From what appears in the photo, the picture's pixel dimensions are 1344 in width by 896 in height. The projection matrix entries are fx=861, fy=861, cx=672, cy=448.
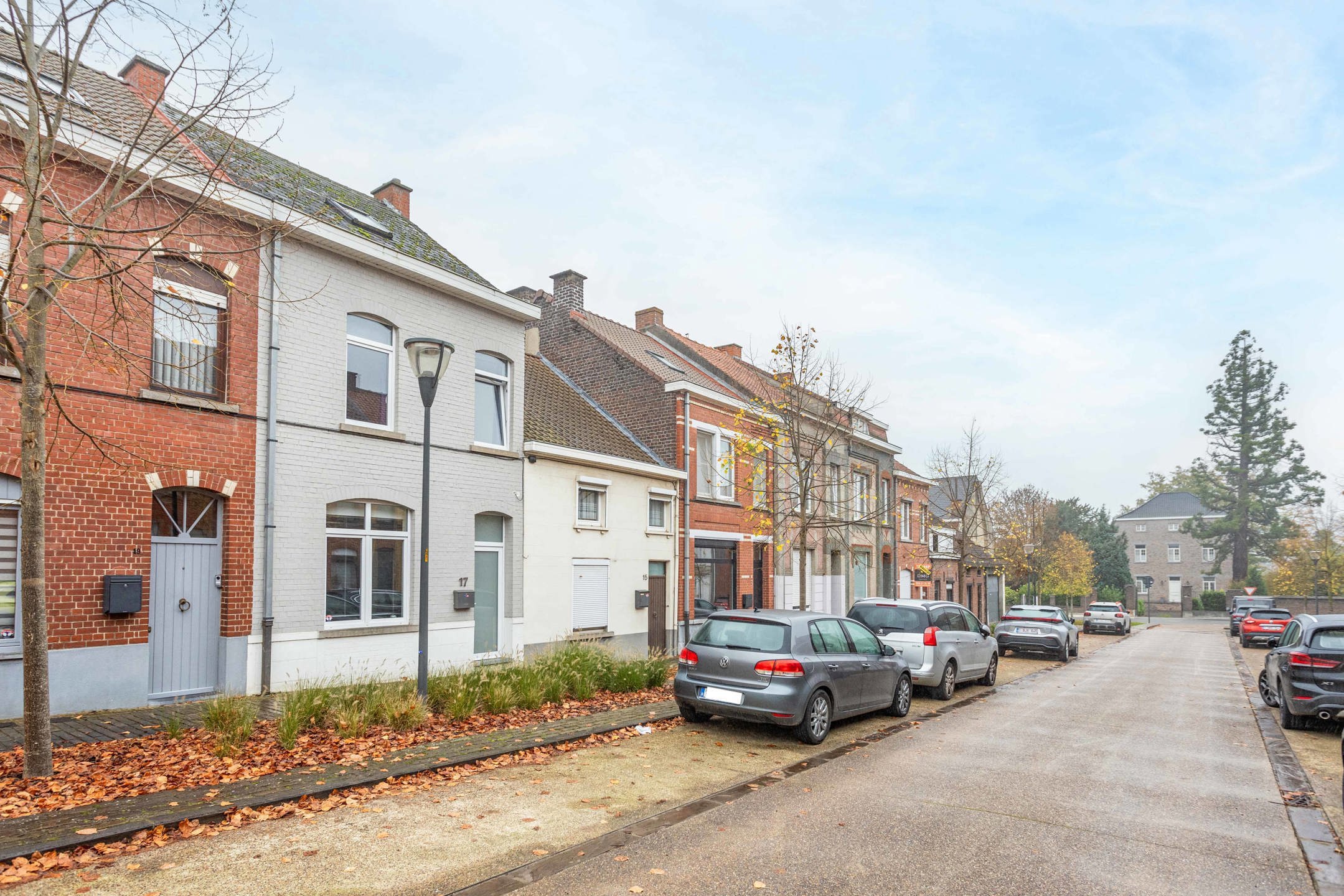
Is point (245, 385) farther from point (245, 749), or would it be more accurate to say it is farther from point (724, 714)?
point (724, 714)

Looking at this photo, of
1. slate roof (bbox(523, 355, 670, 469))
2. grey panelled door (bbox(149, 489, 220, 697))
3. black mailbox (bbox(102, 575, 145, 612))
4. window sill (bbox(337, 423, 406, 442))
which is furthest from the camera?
slate roof (bbox(523, 355, 670, 469))

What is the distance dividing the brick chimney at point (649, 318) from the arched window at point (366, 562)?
15753mm

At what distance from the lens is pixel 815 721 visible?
9766 mm

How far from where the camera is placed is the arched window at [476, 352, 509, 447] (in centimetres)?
1541

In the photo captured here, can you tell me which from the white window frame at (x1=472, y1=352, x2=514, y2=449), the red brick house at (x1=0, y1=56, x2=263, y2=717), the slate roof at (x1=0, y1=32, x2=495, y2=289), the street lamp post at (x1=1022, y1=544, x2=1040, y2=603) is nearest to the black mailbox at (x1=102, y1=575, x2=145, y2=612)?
the red brick house at (x1=0, y1=56, x2=263, y2=717)

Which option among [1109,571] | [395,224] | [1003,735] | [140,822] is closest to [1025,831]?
[1003,735]

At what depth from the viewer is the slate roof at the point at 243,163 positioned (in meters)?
9.85

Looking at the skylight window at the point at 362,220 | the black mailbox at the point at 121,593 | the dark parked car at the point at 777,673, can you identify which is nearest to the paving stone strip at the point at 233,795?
the dark parked car at the point at 777,673

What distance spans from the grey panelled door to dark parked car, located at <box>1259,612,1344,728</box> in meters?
14.1

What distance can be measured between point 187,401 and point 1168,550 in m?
92.4

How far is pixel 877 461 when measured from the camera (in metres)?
33.1

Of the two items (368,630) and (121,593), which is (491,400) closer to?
(368,630)

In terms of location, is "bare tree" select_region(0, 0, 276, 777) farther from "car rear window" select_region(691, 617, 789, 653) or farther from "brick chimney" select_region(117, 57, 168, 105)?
"car rear window" select_region(691, 617, 789, 653)

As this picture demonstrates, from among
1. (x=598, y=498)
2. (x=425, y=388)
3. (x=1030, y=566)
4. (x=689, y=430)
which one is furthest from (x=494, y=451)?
(x=1030, y=566)
